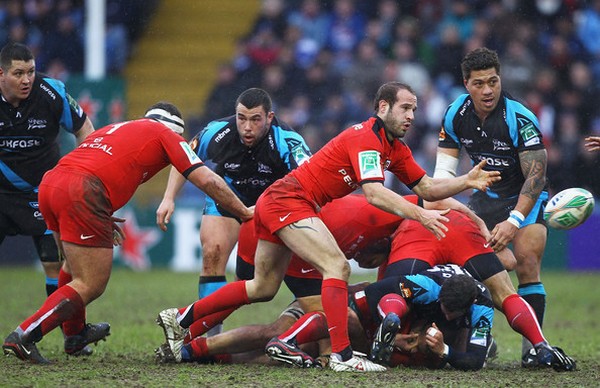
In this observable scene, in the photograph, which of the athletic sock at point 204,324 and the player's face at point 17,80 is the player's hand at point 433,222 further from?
the player's face at point 17,80

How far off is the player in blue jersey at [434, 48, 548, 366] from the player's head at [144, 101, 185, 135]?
7.74 feet

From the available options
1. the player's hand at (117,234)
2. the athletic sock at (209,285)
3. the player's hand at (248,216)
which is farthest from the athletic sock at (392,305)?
the player's hand at (117,234)

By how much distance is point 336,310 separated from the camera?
766 cm

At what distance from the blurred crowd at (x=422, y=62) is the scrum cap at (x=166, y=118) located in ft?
28.8

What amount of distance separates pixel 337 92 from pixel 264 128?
29.9 ft

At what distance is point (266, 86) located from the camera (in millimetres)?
18469

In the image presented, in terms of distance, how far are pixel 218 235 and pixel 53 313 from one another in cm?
192

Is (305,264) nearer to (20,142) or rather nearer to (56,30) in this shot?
(20,142)

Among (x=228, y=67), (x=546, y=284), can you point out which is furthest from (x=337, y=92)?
(x=546, y=284)

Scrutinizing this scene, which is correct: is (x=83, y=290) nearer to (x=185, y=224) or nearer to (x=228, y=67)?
(x=185, y=224)

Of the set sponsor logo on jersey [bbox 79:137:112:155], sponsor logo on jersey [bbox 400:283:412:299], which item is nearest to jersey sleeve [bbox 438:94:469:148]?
sponsor logo on jersey [bbox 400:283:412:299]

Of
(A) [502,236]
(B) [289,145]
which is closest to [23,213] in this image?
(B) [289,145]

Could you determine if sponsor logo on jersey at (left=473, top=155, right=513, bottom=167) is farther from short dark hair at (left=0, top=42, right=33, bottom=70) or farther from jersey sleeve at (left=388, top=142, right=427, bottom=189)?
short dark hair at (left=0, top=42, right=33, bottom=70)

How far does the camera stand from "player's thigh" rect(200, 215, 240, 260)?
9.25 meters
